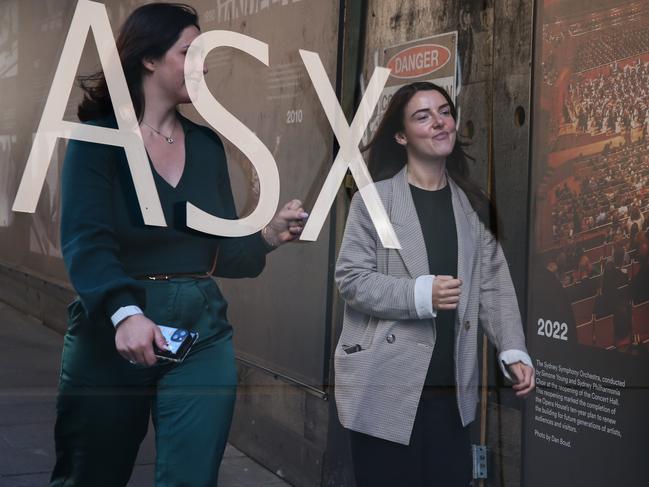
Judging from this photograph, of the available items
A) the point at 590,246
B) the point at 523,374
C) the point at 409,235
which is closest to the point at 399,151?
the point at 409,235

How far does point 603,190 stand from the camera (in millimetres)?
3467

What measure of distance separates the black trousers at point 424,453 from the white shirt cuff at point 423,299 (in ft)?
0.66

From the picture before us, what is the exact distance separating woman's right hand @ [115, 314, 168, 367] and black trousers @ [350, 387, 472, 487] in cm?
72

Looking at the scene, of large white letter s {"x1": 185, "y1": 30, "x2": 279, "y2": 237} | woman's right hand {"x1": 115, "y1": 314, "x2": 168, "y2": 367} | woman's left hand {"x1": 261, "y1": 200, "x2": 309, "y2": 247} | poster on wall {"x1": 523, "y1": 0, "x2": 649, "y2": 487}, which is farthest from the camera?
poster on wall {"x1": 523, "y1": 0, "x2": 649, "y2": 487}

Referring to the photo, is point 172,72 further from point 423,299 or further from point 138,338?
point 423,299

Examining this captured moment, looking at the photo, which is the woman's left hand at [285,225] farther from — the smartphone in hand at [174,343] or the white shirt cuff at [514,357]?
the white shirt cuff at [514,357]

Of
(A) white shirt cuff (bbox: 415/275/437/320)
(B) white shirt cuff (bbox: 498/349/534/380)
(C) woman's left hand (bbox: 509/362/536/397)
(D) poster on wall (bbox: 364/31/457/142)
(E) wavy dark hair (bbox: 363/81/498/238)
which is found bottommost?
(C) woman's left hand (bbox: 509/362/536/397)

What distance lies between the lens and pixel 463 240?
3.48 metres

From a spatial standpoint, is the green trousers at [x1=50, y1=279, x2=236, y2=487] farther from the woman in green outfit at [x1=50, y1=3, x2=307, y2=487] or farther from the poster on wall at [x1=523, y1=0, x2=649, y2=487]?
the poster on wall at [x1=523, y1=0, x2=649, y2=487]

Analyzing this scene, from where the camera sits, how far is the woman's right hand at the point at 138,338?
9.80 feet

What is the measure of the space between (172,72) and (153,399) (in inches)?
30.1

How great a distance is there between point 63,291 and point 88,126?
427 mm

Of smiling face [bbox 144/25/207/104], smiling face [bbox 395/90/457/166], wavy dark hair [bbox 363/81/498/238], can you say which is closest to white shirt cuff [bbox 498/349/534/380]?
wavy dark hair [bbox 363/81/498/238]

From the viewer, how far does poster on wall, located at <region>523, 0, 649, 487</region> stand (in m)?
3.39
